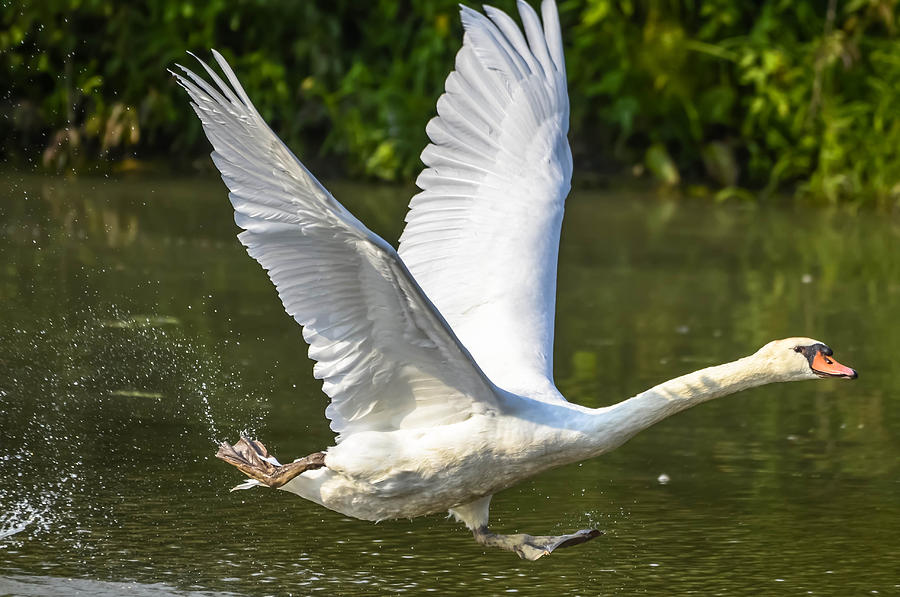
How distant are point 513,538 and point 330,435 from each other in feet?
5.74

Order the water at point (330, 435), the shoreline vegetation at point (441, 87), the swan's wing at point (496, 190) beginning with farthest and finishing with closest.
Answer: the shoreline vegetation at point (441, 87) → the swan's wing at point (496, 190) → the water at point (330, 435)

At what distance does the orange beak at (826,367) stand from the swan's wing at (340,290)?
0.95m

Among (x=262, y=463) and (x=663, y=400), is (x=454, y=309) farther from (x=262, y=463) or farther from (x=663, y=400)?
(x=663, y=400)

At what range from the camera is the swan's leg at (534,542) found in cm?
450

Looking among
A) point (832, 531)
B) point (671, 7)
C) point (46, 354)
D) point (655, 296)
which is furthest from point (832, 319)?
point (671, 7)

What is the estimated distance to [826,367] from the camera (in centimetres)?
445

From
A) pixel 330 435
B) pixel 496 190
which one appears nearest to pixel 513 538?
pixel 496 190

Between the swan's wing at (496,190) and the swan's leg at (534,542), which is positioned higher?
the swan's wing at (496,190)

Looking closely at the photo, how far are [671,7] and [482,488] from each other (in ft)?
34.4

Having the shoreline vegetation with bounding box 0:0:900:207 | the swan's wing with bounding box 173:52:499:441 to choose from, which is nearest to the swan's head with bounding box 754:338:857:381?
the swan's wing with bounding box 173:52:499:441

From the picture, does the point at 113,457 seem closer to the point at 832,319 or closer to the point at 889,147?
the point at 832,319

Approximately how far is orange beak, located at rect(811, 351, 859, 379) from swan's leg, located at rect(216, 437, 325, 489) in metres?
1.48

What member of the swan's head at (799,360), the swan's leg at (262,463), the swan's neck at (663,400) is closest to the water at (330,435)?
the swan's leg at (262,463)

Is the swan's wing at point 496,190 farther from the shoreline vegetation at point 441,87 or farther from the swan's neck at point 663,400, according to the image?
the shoreline vegetation at point 441,87
